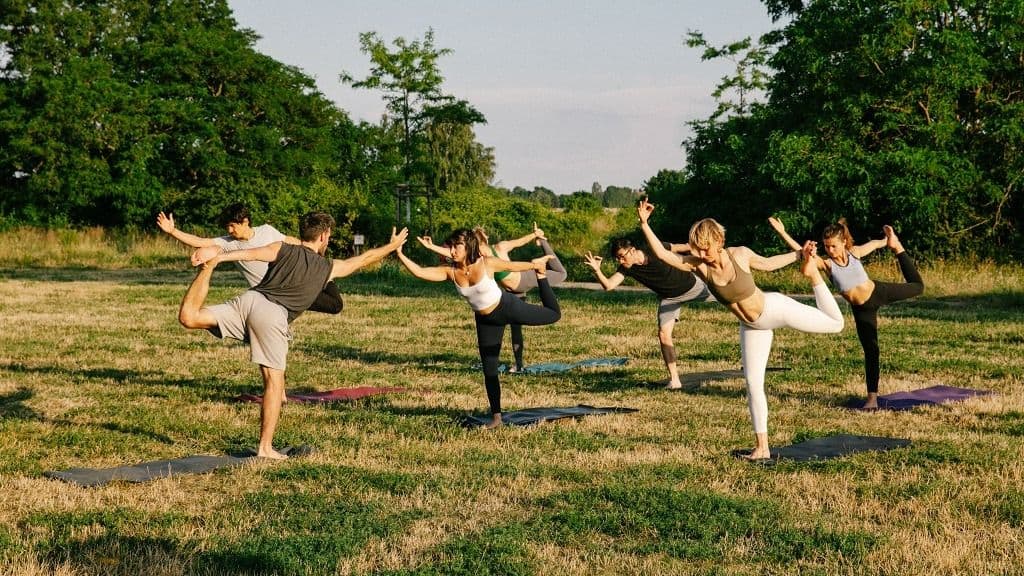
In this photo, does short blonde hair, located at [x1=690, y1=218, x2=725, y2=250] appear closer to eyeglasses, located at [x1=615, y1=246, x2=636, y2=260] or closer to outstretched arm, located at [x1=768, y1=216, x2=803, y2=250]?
outstretched arm, located at [x1=768, y1=216, x2=803, y2=250]

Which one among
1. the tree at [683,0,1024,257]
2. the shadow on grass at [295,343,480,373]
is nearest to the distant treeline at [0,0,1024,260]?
the tree at [683,0,1024,257]

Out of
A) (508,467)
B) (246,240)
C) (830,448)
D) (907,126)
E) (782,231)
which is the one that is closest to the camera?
(508,467)

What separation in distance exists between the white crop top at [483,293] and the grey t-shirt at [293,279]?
163 cm

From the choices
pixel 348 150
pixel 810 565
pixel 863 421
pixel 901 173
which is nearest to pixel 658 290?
pixel 863 421

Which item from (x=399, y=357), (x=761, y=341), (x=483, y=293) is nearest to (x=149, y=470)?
(x=483, y=293)

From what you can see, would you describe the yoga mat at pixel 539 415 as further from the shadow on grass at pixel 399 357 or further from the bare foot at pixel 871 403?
the shadow on grass at pixel 399 357

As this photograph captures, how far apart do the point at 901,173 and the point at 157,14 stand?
4664 centimetres

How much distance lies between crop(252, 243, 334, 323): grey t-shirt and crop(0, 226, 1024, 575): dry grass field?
1.31 metres

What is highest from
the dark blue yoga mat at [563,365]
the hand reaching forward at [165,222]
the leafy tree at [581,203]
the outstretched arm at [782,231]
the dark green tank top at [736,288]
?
the leafy tree at [581,203]

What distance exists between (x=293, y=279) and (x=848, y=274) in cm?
572

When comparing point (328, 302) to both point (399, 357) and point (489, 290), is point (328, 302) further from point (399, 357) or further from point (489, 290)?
point (399, 357)

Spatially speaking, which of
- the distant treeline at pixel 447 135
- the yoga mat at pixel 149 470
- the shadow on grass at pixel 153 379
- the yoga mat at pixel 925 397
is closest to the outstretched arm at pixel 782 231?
the yoga mat at pixel 925 397

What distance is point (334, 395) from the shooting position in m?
11.5

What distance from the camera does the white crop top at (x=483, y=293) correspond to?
9.61 metres
